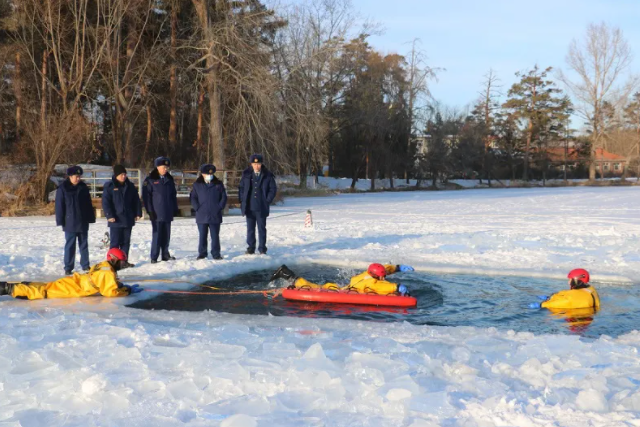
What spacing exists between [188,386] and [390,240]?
9967mm

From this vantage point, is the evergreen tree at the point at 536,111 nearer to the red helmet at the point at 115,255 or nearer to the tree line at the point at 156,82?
the tree line at the point at 156,82

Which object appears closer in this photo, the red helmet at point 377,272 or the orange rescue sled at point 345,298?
the orange rescue sled at point 345,298

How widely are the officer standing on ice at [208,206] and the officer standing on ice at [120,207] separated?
1.22 m

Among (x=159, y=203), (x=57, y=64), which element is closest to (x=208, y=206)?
(x=159, y=203)

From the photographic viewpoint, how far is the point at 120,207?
9875 mm

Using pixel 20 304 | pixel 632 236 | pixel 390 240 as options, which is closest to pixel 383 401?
pixel 20 304

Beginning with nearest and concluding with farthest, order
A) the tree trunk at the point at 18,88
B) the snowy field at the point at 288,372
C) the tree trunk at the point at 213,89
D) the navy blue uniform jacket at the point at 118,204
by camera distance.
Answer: the snowy field at the point at 288,372 → the navy blue uniform jacket at the point at 118,204 → the tree trunk at the point at 213,89 → the tree trunk at the point at 18,88

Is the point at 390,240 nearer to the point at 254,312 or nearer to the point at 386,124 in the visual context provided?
the point at 254,312

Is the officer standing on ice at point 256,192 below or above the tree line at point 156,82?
below

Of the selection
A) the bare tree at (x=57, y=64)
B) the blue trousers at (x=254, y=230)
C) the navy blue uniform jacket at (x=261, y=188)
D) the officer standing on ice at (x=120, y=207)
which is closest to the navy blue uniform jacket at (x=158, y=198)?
the officer standing on ice at (x=120, y=207)

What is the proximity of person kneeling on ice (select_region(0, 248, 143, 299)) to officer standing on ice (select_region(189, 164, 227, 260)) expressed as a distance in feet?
9.43

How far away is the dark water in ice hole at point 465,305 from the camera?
7.11 meters

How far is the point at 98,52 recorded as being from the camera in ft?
86.4

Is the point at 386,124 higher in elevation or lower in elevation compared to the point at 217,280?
higher
